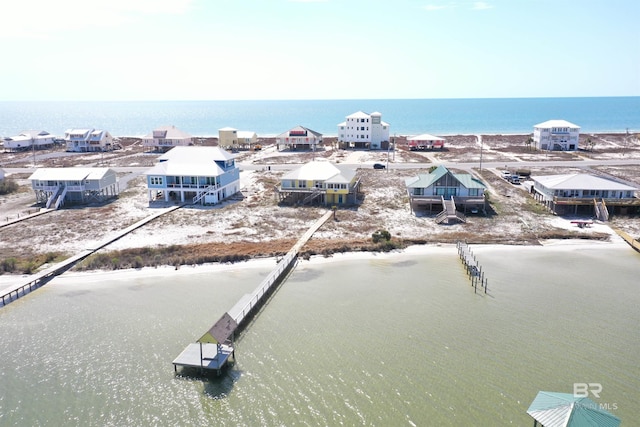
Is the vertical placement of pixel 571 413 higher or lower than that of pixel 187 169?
lower

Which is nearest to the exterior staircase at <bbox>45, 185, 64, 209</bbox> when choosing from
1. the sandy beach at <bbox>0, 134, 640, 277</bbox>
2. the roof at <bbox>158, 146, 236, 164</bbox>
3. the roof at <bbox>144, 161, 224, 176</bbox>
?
the sandy beach at <bbox>0, 134, 640, 277</bbox>

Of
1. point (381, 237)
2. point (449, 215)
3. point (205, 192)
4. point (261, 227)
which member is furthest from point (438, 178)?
point (205, 192)

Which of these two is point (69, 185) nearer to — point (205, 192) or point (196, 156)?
point (196, 156)

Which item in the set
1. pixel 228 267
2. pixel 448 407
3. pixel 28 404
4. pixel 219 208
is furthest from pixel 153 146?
pixel 448 407

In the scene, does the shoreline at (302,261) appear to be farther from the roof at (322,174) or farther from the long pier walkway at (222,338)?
the roof at (322,174)

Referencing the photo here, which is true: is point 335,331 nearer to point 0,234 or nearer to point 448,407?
point 448,407

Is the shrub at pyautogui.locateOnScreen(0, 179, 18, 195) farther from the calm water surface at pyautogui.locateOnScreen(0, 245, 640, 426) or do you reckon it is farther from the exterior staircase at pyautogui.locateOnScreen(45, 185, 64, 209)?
the calm water surface at pyautogui.locateOnScreen(0, 245, 640, 426)
